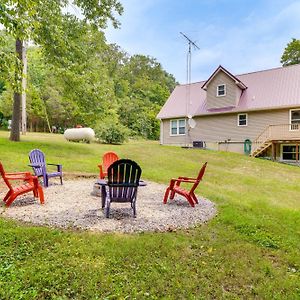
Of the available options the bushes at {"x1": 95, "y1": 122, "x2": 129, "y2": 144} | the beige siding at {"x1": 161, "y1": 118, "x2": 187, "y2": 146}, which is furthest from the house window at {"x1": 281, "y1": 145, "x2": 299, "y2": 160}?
the bushes at {"x1": 95, "y1": 122, "x2": 129, "y2": 144}

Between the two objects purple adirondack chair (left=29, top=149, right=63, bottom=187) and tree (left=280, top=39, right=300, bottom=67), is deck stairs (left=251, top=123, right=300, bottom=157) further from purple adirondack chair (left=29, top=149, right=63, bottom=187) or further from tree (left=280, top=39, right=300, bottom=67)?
tree (left=280, top=39, right=300, bottom=67)

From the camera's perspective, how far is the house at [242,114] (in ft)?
60.9

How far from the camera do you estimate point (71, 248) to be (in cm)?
403

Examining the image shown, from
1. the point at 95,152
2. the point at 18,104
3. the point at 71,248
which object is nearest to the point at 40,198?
the point at 71,248

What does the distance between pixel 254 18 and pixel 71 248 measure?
14.8 meters

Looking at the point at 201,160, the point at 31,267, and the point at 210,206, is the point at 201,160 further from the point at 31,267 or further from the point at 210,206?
the point at 31,267

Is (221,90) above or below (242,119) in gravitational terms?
above

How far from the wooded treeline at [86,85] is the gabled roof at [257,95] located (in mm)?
4960

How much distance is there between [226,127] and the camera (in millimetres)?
21078

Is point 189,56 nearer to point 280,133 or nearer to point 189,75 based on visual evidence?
point 189,75

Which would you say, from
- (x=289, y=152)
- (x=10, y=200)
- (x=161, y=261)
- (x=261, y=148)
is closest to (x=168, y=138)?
(x=261, y=148)

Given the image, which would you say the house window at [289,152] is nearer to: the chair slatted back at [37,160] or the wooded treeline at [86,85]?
the wooded treeline at [86,85]

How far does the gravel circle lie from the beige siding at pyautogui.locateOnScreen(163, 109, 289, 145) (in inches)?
551

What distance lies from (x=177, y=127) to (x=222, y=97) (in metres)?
4.27
